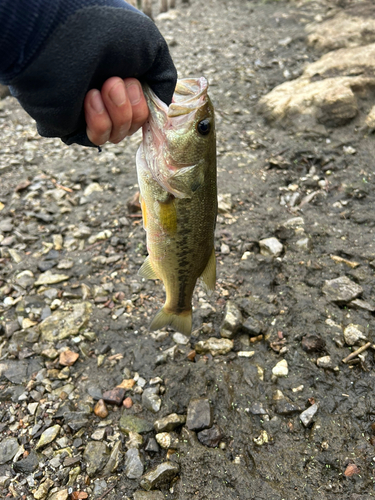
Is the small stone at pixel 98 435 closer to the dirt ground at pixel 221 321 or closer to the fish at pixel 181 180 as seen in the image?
the dirt ground at pixel 221 321

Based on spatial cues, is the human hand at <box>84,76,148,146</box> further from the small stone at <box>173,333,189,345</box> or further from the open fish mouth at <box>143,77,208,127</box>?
the small stone at <box>173,333,189,345</box>

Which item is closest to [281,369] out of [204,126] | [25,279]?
[204,126]

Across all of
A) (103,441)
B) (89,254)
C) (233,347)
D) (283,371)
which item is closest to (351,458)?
(283,371)

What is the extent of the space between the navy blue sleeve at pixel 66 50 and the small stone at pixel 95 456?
2.34 m

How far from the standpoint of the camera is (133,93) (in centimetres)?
212

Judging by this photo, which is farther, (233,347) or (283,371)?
(233,347)

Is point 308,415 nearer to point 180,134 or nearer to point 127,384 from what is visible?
point 127,384

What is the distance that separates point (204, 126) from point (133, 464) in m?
2.48

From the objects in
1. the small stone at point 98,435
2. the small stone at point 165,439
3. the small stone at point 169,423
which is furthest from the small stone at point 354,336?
the small stone at point 98,435

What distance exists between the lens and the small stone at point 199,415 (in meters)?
3.11

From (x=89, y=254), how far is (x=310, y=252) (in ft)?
8.55

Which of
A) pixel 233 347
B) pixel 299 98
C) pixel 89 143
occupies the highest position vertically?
pixel 89 143

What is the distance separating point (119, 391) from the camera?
339 centimetres

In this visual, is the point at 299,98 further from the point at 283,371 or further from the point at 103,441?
the point at 103,441
